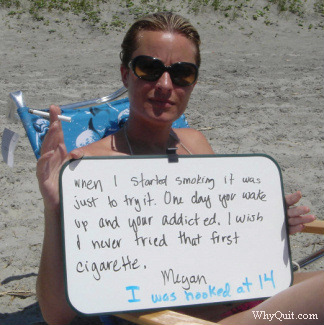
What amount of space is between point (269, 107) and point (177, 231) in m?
3.31

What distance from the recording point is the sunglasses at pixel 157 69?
1674mm

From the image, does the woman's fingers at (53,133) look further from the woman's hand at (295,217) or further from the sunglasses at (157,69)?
the woman's hand at (295,217)

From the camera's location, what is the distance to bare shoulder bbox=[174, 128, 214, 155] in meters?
2.10

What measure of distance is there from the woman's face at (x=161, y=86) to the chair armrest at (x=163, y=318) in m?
0.68

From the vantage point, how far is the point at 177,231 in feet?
4.97

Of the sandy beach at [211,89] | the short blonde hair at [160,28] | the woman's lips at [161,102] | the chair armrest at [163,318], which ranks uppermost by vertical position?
the short blonde hair at [160,28]

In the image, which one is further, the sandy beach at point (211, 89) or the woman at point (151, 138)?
the sandy beach at point (211, 89)

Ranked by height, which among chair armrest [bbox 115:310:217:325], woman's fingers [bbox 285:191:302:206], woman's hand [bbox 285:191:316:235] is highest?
woman's fingers [bbox 285:191:302:206]

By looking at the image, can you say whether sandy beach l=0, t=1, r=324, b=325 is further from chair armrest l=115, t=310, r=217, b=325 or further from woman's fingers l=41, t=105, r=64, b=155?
woman's fingers l=41, t=105, r=64, b=155

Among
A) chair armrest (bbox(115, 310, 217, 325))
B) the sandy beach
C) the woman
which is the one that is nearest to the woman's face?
the woman

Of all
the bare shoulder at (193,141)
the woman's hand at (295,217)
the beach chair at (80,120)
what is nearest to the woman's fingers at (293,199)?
the woman's hand at (295,217)

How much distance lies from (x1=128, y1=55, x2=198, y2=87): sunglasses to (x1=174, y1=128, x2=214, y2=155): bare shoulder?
43cm

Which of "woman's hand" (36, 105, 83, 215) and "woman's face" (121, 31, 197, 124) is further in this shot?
"woman's face" (121, 31, 197, 124)

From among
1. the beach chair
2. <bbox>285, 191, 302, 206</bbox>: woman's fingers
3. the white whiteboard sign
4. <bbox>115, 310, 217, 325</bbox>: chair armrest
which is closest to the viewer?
<bbox>115, 310, 217, 325</bbox>: chair armrest
